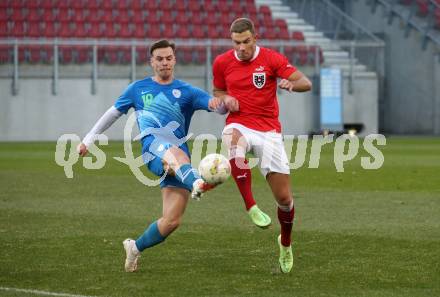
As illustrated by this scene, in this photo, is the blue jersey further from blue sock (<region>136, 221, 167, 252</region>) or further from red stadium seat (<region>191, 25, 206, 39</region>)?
red stadium seat (<region>191, 25, 206, 39</region>)

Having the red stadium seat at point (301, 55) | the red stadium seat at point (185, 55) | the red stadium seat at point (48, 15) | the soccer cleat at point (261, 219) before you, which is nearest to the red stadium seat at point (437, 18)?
the red stadium seat at point (301, 55)

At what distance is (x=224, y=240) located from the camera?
38.7 ft

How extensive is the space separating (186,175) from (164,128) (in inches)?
23.9

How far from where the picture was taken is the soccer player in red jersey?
9.77 m

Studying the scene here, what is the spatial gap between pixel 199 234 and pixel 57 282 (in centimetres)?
363

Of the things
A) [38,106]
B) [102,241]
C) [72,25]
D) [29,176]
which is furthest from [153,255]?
[72,25]

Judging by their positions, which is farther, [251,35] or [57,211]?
[57,211]

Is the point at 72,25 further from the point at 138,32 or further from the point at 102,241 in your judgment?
the point at 102,241

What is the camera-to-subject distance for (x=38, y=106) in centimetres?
3638

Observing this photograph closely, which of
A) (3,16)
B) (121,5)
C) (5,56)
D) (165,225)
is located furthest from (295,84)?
(121,5)

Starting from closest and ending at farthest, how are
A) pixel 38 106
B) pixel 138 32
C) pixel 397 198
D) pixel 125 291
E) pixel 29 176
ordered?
pixel 125 291, pixel 397 198, pixel 29 176, pixel 38 106, pixel 138 32

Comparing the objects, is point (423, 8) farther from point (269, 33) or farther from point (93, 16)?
point (93, 16)

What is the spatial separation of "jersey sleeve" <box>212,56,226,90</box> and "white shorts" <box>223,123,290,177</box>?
0.45 m

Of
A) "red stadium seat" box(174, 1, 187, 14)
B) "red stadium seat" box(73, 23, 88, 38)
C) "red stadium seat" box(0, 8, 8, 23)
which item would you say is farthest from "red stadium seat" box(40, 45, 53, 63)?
"red stadium seat" box(174, 1, 187, 14)
